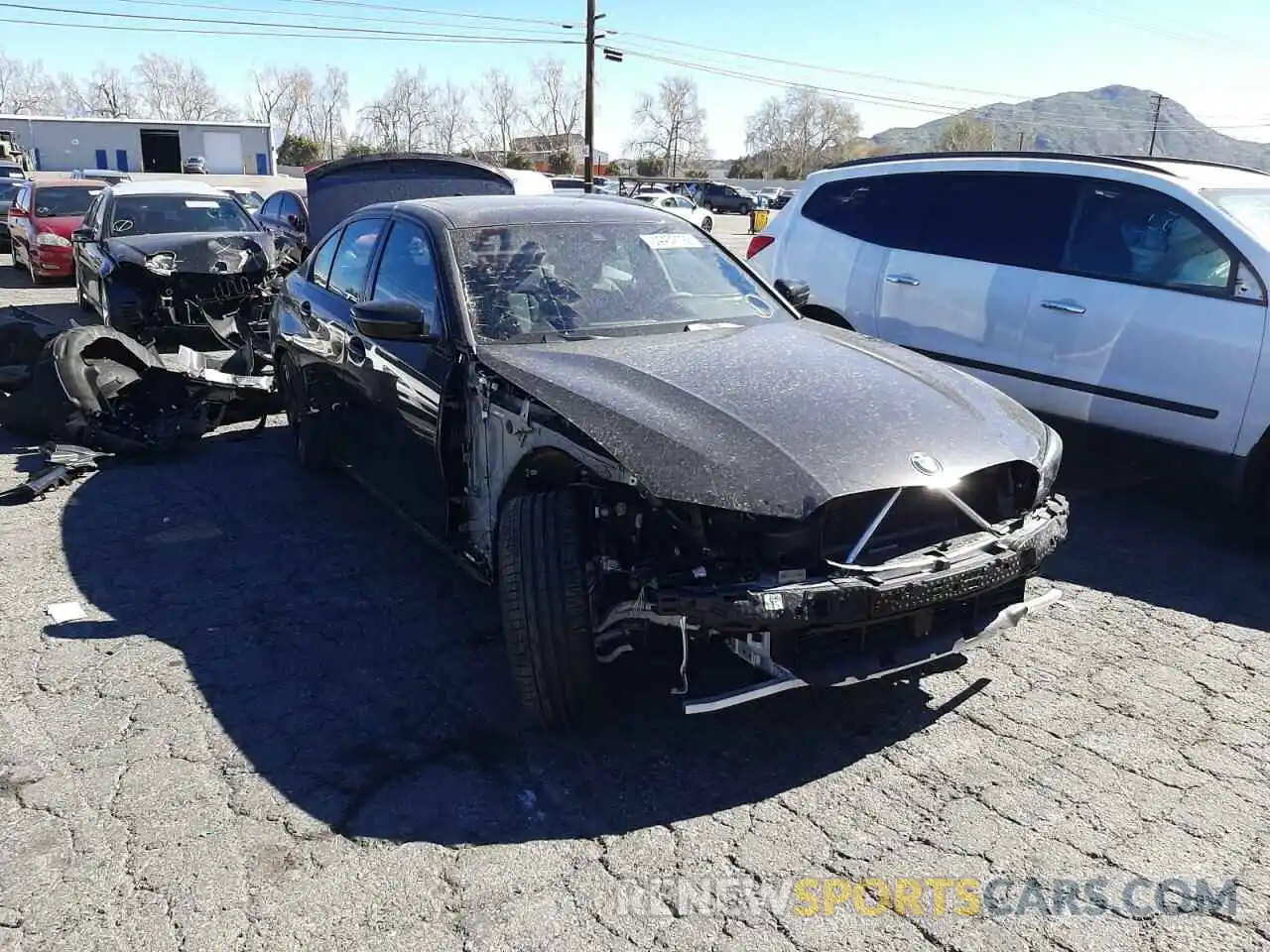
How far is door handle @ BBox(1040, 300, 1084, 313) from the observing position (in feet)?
18.3

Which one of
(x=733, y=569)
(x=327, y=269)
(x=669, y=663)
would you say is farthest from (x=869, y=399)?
(x=327, y=269)

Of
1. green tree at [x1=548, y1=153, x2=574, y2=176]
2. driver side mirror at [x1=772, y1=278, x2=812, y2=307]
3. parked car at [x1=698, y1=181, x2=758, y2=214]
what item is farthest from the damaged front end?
green tree at [x1=548, y1=153, x2=574, y2=176]

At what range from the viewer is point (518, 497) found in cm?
331

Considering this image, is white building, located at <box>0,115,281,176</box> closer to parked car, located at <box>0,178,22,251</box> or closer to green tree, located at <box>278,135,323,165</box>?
green tree, located at <box>278,135,323,165</box>

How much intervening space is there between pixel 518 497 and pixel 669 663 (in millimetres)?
886

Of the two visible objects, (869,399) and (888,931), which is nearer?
(888,931)

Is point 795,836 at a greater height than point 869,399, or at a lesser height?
lesser

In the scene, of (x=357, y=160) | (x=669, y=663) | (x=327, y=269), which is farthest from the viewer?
(x=357, y=160)

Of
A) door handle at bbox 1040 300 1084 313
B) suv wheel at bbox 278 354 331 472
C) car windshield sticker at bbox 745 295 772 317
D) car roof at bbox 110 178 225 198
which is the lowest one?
suv wheel at bbox 278 354 331 472

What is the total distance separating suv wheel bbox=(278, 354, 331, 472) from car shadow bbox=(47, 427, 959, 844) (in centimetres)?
78

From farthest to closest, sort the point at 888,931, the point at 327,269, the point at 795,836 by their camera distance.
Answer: the point at 327,269
the point at 795,836
the point at 888,931

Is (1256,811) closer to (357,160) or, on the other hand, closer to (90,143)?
(357,160)

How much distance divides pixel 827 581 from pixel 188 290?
7.70 meters

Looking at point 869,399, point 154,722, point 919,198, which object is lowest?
point 154,722
